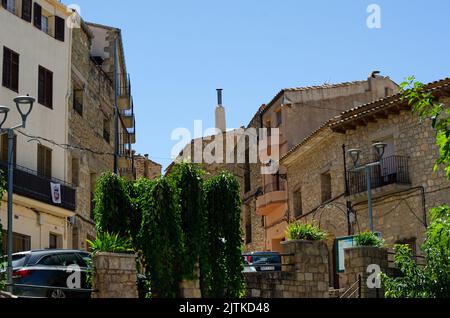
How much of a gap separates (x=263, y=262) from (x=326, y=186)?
400 inches

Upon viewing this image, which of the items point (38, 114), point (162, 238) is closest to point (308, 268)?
point (162, 238)

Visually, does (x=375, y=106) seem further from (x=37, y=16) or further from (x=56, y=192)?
(x=37, y=16)

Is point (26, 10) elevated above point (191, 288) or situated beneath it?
elevated above

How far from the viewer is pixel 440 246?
1836 cm

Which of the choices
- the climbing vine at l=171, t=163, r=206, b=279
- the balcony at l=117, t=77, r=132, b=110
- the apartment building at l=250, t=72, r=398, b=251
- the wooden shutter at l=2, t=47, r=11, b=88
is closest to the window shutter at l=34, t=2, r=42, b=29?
the wooden shutter at l=2, t=47, r=11, b=88

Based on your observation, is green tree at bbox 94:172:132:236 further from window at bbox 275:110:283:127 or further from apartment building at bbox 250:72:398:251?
window at bbox 275:110:283:127

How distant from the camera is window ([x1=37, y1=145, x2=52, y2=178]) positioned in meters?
32.2

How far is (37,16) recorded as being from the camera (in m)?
33.2

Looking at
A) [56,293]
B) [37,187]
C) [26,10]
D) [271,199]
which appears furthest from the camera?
[271,199]

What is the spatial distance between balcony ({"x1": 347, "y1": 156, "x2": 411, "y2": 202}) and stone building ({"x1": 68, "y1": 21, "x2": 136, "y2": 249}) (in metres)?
10.1

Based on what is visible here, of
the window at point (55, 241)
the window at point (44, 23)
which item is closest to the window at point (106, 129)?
the window at point (44, 23)

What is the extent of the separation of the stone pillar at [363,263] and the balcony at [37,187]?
433 inches

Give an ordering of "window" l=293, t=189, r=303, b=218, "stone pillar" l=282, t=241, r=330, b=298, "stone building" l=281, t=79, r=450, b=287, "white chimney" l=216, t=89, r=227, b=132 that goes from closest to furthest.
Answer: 1. "stone pillar" l=282, t=241, r=330, b=298
2. "stone building" l=281, t=79, r=450, b=287
3. "window" l=293, t=189, r=303, b=218
4. "white chimney" l=216, t=89, r=227, b=132

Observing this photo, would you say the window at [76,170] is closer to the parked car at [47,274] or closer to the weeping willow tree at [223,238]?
the weeping willow tree at [223,238]
